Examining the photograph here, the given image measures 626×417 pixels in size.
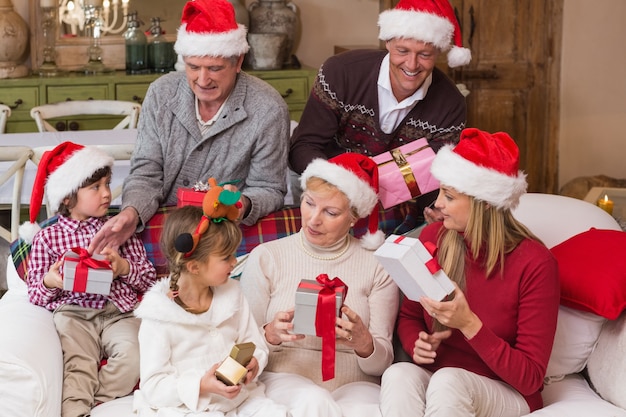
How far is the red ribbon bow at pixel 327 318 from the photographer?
2.32 m

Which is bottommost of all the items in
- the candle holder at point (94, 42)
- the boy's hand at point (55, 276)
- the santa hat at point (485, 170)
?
the boy's hand at point (55, 276)

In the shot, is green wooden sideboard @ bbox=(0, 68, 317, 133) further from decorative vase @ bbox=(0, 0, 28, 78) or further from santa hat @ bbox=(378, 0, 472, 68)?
santa hat @ bbox=(378, 0, 472, 68)

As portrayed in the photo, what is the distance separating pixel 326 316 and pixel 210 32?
3.45 ft

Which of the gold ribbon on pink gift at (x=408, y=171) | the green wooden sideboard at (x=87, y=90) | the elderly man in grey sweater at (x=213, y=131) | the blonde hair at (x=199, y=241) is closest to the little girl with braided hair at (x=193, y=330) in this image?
the blonde hair at (x=199, y=241)

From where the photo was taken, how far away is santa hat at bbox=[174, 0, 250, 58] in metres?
2.90

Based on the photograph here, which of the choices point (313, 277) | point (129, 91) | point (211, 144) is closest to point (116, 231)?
point (211, 144)

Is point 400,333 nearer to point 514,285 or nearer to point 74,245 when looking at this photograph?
point 514,285

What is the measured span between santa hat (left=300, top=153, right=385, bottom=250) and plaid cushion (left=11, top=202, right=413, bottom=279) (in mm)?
199

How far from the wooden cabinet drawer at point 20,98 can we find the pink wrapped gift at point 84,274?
10.6 ft

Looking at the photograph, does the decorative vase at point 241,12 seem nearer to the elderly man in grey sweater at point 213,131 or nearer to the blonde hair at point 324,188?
the elderly man in grey sweater at point 213,131

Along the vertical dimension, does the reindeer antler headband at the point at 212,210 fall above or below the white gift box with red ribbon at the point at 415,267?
A: above

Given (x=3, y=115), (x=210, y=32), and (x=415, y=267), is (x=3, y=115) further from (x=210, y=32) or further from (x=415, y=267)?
(x=415, y=267)

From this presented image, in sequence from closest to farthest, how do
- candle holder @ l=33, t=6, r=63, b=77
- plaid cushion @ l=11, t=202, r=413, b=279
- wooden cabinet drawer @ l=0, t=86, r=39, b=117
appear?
1. plaid cushion @ l=11, t=202, r=413, b=279
2. wooden cabinet drawer @ l=0, t=86, r=39, b=117
3. candle holder @ l=33, t=6, r=63, b=77

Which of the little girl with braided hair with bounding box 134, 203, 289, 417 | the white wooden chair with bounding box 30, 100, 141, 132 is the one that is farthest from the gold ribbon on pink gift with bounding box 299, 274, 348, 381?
the white wooden chair with bounding box 30, 100, 141, 132
